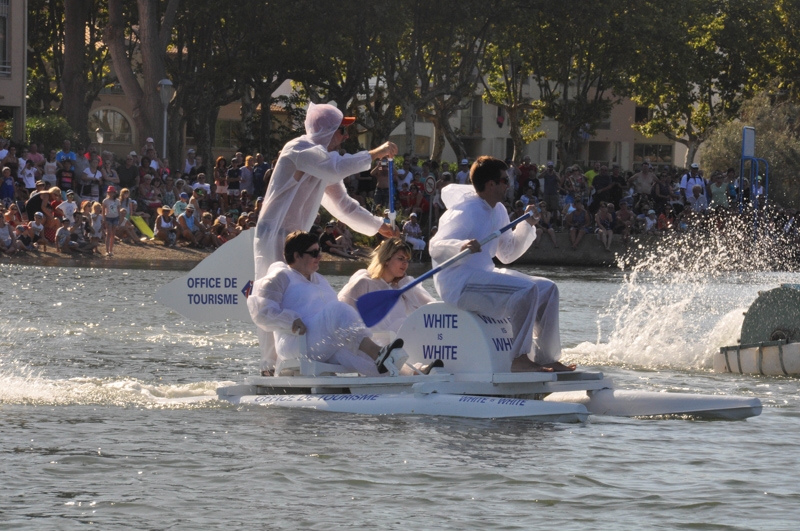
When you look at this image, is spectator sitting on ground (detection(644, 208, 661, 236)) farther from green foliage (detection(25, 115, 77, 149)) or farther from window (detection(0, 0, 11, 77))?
window (detection(0, 0, 11, 77))

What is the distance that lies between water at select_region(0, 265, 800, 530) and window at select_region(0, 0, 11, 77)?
94.1 feet

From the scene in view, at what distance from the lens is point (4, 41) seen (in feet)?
137

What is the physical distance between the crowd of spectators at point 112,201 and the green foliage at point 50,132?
4547 millimetres

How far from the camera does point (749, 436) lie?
991 centimetres

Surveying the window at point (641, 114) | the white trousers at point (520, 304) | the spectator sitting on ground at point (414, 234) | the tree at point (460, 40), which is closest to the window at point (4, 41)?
the tree at point (460, 40)

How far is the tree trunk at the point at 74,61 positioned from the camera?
135 feet

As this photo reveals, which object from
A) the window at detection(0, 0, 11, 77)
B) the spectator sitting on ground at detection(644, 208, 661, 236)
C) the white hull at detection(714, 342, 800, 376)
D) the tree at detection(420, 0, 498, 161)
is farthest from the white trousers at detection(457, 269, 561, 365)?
the window at detection(0, 0, 11, 77)

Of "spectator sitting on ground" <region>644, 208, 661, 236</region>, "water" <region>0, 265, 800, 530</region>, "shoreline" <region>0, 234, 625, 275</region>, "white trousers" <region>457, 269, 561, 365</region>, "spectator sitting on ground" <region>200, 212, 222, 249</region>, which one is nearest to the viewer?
"water" <region>0, 265, 800, 530</region>

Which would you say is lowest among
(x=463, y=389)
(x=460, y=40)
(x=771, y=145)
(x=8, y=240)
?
(x=463, y=389)

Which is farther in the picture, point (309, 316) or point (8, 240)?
point (8, 240)

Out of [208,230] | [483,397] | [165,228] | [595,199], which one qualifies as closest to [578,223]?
[595,199]

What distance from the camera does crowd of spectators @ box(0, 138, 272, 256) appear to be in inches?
1085

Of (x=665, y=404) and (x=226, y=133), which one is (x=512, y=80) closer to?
(x=226, y=133)

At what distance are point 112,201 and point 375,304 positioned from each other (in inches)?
707
